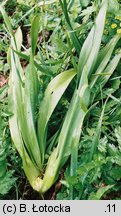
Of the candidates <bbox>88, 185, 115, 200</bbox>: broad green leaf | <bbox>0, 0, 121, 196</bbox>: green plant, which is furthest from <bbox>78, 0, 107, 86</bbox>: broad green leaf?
<bbox>88, 185, 115, 200</bbox>: broad green leaf

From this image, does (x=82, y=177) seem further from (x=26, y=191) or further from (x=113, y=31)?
(x=113, y=31)

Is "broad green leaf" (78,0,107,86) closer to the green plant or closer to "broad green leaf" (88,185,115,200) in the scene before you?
the green plant

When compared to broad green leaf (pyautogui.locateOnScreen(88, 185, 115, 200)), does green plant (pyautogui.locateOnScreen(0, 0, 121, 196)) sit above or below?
above

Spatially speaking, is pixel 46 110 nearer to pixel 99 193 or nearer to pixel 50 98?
pixel 50 98

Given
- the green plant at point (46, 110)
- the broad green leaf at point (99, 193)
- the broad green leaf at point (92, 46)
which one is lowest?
the broad green leaf at point (99, 193)

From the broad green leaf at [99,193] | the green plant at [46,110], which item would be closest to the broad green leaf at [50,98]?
the green plant at [46,110]

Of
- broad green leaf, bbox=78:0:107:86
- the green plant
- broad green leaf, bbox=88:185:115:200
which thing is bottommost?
broad green leaf, bbox=88:185:115:200

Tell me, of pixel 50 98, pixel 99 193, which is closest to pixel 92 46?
pixel 50 98

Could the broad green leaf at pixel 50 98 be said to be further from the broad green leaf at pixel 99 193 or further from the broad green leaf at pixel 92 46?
the broad green leaf at pixel 99 193

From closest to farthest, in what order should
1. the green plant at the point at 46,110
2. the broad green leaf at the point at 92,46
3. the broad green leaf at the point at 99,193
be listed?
the broad green leaf at the point at 99,193 → the green plant at the point at 46,110 → the broad green leaf at the point at 92,46

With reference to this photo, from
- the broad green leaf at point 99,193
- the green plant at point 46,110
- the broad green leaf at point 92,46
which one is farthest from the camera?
the broad green leaf at point 92,46

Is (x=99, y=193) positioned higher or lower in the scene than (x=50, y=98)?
lower
